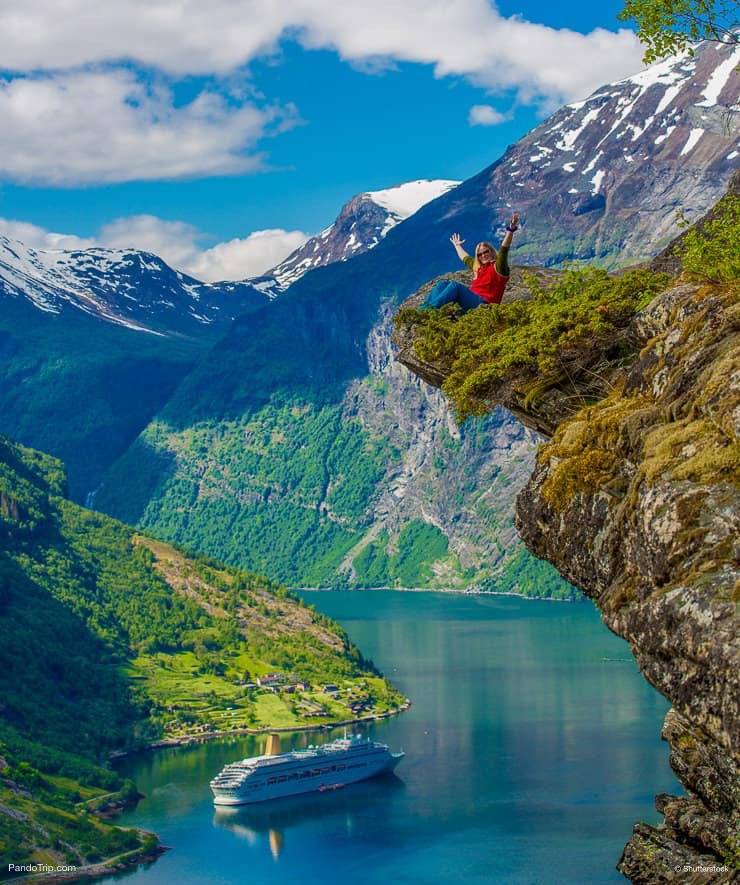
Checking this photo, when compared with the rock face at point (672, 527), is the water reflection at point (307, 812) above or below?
below

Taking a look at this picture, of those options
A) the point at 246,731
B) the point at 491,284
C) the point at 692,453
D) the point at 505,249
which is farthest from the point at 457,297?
the point at 246,731

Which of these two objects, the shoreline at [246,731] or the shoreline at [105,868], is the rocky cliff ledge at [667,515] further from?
the shoreline at [246,731]

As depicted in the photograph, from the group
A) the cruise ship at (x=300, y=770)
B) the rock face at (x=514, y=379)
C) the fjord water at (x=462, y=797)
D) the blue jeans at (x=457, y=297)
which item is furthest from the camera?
the cruise ship at (x=300, y=770)

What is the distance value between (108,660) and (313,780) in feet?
146

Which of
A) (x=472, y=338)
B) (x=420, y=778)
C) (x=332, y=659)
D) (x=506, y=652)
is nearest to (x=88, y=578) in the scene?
(x=332, y=659)

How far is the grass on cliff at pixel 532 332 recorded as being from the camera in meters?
13.5

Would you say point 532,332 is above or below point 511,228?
below

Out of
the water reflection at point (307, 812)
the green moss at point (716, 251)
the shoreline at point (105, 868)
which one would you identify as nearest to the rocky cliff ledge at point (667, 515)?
the green moss at point (716, 251)

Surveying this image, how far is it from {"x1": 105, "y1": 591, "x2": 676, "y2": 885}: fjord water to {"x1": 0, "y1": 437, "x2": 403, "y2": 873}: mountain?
4.73m

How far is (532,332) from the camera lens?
1380 cm

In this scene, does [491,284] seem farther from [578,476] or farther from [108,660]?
[108,660]

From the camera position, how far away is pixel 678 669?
865cm

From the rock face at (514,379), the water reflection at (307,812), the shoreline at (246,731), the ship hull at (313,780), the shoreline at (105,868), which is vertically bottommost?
the shoreline at (105,868)

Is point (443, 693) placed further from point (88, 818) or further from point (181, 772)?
point (88, 818)
